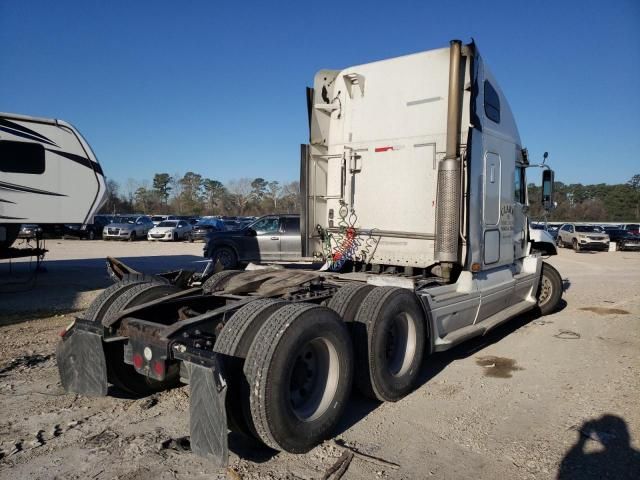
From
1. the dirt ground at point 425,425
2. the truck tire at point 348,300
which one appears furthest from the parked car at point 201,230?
the truck tire at point 348,300

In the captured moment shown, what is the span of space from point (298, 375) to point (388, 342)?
124cm

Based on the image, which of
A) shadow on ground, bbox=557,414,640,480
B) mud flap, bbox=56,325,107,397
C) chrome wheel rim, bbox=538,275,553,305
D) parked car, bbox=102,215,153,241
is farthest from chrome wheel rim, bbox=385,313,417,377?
parked car, bbox=102,215,153,241

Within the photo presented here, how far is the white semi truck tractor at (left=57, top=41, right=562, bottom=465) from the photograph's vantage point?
3.22m

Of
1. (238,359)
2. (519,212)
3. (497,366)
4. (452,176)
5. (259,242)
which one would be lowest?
(497,366)

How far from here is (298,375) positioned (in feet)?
11.7

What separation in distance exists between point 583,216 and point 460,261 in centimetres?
6962

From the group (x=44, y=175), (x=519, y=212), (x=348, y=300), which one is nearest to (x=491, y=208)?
(x=519, y=212)

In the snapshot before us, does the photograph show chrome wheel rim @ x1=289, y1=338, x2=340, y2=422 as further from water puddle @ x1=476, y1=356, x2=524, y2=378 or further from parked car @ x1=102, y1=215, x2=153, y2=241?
parked car @ x1=102, y1=215, x2=153, y2=241

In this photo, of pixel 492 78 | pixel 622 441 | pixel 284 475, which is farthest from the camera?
pixel 492 78

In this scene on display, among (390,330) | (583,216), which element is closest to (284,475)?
(390,330)

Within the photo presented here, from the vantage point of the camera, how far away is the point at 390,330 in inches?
174

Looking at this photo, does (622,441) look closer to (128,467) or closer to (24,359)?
(128,467)

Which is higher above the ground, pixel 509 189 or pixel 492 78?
pixel 492 78

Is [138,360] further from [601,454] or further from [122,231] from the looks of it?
[122,231]
